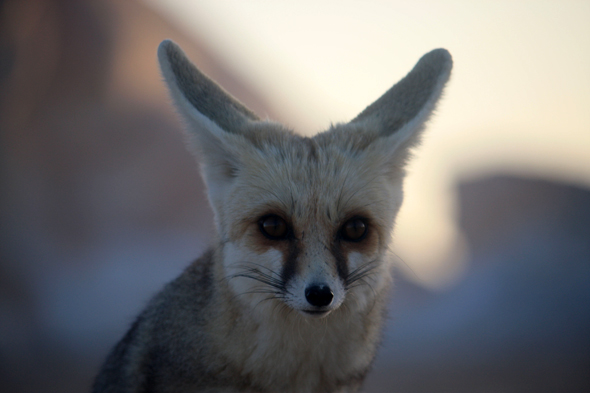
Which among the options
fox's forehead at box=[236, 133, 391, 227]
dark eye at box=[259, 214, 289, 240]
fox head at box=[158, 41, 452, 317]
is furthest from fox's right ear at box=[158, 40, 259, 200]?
dark eye at box=[259, 214, 289, 240]

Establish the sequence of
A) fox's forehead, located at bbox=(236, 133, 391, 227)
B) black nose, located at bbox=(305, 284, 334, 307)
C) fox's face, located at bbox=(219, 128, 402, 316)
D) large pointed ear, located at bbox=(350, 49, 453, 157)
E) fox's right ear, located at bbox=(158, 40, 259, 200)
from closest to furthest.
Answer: black nose, located at bbox=(305, 284, 334, 307), fox's face, located at bbox=(219, 128, 402, 316), fox's forehead, located at bbox=(236, 133, 391, 227), fox's right ear, located at bbox=(158, 40, 259, 200), large pointed ear, located at bbox=(350, 49, 453, 157)

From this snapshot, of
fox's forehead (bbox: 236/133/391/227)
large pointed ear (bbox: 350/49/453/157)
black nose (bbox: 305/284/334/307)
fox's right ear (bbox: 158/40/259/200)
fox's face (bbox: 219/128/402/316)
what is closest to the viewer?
black nose (bbox: 305/284/334/307)

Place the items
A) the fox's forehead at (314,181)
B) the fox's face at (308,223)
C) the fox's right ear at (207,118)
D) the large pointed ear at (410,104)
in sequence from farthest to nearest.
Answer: the large pointed ear at (410,104) → the fox's right ear at (207,118) → the fox's forehead at (314,181) → the fox's face at (308,223)

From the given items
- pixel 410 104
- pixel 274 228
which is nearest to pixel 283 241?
pixel 274 228

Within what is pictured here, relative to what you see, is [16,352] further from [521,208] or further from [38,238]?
[521,208]

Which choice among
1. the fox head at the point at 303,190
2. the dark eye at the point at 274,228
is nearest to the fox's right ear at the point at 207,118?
the fox head at the point at 303,190

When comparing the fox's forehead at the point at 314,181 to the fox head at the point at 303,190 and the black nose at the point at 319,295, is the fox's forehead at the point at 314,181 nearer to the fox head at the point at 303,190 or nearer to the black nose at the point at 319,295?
the fox head at the point at 303,190

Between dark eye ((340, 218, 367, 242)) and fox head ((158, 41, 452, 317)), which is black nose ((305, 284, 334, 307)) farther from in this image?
dark eye ((340, 218, 367, 242))
